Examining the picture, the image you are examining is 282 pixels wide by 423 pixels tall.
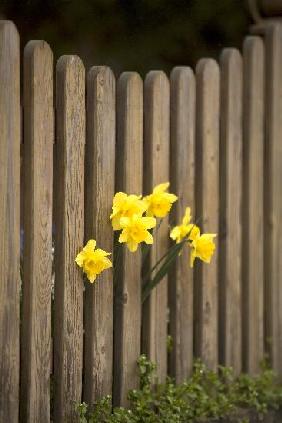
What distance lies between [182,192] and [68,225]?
83 cm

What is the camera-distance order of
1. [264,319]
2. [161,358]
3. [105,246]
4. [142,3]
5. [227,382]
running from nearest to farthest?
[105,246], [161,358], [227,382], [264,319], [142,3]

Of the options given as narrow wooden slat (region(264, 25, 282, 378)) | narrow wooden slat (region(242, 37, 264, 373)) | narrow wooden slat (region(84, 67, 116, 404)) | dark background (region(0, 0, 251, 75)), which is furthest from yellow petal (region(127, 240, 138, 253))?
dark background (region(0, 0, 251, 75))

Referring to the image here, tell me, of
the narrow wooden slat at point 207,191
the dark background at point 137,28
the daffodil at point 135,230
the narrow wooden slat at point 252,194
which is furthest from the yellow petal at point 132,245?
the dark background at point 137,28

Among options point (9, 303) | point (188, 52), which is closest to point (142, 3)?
point (188, 52)

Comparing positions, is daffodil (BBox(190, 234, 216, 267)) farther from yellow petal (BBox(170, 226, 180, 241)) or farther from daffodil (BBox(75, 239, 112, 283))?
daffodil (BBox(75, 239, 112, 283))

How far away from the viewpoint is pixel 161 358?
4.59 meters

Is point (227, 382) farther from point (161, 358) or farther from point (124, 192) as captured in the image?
point (124, 192)

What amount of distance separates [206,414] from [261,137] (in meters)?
1.41

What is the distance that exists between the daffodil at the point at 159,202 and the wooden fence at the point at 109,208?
0.10 metres

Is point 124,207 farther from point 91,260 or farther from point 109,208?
point 91,260

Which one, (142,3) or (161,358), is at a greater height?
(142,3)

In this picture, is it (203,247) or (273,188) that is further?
(273,188)

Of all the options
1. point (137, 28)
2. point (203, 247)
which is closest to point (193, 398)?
point (203, 247)

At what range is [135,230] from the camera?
163 inches
